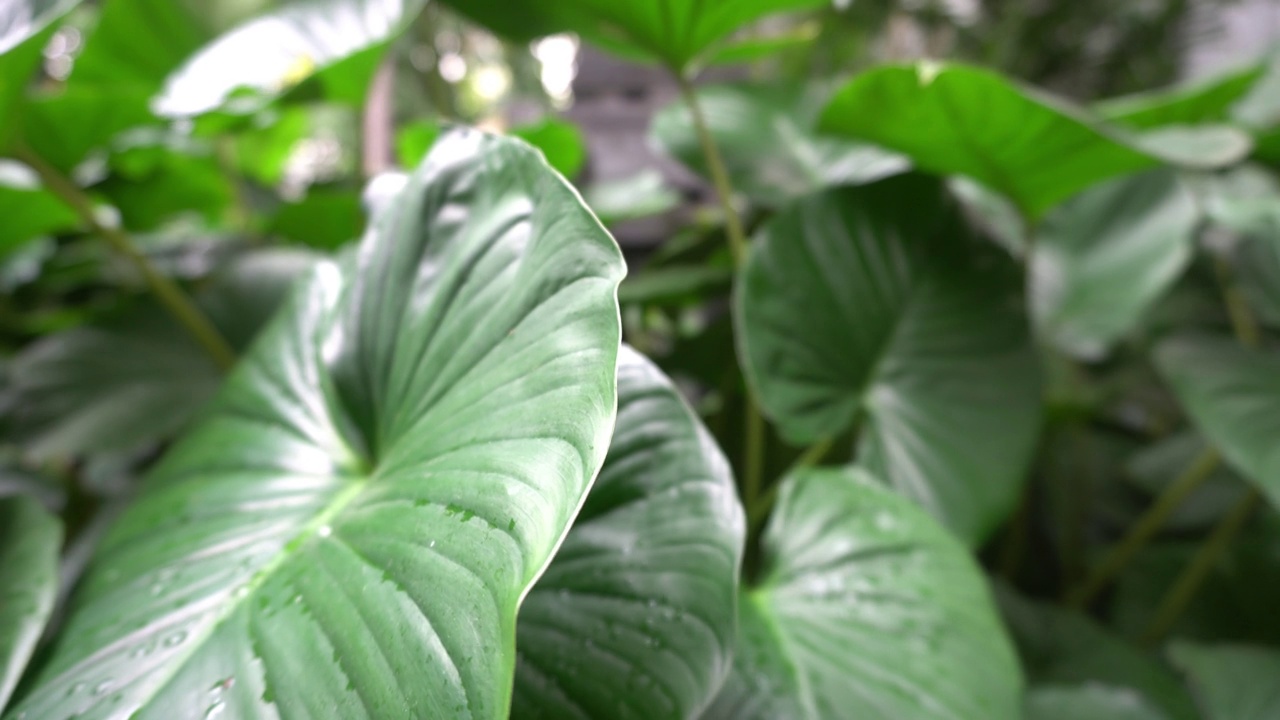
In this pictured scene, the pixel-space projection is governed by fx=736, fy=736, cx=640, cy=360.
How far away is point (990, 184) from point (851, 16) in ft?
3.54

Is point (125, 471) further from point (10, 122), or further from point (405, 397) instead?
point (405, 397)

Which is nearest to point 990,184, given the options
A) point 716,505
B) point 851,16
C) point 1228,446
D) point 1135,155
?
point 1135,155

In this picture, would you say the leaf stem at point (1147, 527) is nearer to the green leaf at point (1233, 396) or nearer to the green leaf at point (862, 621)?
the green leaf at point (1233, 396)

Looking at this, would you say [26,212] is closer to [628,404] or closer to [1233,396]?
[628,404]

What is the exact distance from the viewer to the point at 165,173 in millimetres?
869

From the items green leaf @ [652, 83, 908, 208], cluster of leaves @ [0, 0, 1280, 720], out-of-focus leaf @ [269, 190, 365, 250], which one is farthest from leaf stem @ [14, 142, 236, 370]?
green leaf @ [652, 83, 908, 208]

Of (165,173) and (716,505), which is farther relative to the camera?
(165,173)

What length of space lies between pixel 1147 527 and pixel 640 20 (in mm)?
757

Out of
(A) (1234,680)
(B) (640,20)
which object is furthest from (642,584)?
(A) (1234,680)

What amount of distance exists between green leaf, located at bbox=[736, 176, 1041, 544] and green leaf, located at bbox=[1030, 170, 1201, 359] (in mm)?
181

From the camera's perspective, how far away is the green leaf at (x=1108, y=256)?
770 mm

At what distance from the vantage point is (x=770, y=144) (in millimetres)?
816

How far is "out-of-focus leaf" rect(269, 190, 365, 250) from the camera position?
78 cm

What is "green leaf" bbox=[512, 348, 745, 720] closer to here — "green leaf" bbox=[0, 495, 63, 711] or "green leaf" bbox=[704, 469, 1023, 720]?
"green leaf" bbox=[704, 469, 1023, 720]
